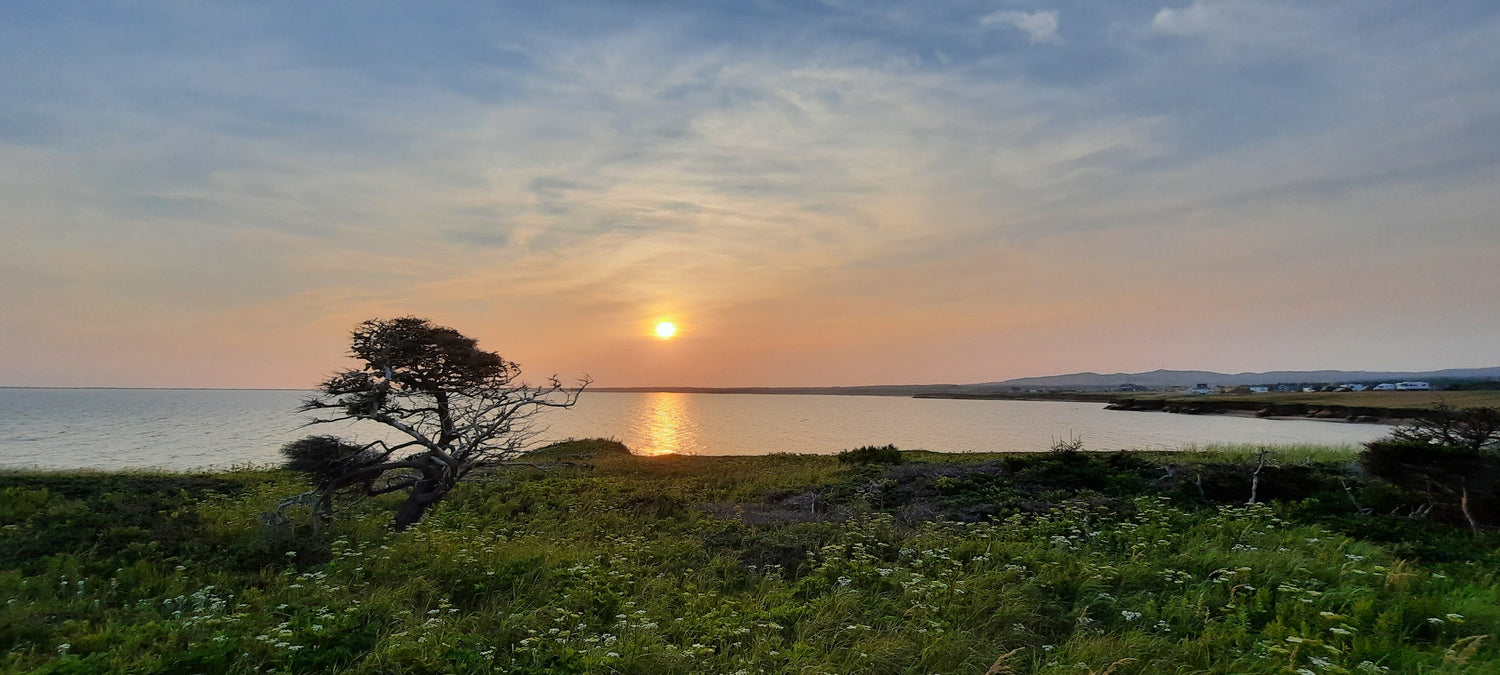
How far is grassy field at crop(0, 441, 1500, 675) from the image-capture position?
7188 millimetres

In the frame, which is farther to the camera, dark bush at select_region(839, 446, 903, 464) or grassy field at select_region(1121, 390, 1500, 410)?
grassy field at select_region(1121, 390, 1500, 410)

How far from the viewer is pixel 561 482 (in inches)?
964

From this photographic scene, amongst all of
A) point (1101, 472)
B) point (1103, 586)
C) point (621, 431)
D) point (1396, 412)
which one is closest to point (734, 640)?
point (1103, 586)

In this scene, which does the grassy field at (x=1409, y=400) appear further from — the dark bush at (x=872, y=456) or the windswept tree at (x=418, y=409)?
the windswept tree at (x=418, y=409)

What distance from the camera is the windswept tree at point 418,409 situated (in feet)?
51.4

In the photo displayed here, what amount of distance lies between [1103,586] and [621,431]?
72.3 metres

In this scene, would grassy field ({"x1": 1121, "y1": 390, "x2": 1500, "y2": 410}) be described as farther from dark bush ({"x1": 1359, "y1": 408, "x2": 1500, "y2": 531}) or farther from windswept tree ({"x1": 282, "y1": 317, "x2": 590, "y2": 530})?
windswept tree ({"x1": 282, "y1": 317, "x2": 590, "y2": 530})

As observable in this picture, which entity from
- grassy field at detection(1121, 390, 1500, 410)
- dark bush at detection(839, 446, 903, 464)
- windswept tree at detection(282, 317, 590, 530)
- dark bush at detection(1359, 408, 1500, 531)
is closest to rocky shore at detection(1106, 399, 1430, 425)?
grassy field at detection(1121, 390, 1500, 410)

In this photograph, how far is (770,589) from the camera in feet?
32.7

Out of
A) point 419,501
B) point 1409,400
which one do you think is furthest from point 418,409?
point 1409,400

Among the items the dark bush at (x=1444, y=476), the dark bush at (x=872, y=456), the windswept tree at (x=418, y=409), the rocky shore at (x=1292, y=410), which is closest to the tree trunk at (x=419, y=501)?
the windswept tree at (x=418, y=409)

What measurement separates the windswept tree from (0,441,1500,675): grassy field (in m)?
1.26

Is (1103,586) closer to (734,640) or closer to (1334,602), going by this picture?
(1334,602)

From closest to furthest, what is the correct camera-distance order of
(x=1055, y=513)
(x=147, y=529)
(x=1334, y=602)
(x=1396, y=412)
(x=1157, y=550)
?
(x=1334, y=602), (x=1157, y=550), (x=147, y=529), (x=1055, y=513), (x=1396, y=412)
